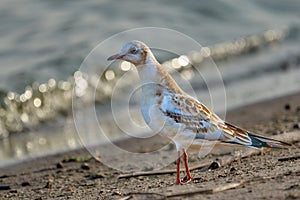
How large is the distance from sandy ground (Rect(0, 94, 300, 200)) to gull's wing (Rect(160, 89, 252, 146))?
35 cm

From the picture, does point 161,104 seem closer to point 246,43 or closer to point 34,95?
point 34,95

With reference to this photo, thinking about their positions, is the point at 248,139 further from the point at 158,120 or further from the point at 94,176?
the point at 94,176

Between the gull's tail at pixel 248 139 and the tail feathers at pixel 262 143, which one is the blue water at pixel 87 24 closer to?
the gull's tail at pixel 248 139

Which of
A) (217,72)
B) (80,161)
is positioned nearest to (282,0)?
(217,72)

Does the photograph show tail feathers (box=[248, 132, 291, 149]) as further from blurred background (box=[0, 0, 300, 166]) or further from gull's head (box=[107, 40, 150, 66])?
blurred background (box=[0, 0, 300, 166])

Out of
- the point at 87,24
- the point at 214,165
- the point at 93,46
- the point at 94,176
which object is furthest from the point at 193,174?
the point at 87,24

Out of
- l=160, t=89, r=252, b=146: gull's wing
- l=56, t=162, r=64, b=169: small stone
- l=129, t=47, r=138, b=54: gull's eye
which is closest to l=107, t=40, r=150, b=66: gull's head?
l=129, t=47, r=138, b=54: gull's eye

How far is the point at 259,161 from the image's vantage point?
323 inches

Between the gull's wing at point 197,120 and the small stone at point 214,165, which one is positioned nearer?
the gull's wing at point 197,120

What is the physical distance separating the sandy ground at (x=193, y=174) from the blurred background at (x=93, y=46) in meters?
1.17

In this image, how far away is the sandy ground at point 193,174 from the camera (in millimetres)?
6445

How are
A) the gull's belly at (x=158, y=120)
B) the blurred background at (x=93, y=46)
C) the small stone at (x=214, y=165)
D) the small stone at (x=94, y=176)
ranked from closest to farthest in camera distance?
the gull's belly at (x=158, y=120)
the small stone at (x=214, y=165)
the small stone at (x=94, y=176)
the blurred background at (x=93, y=46)

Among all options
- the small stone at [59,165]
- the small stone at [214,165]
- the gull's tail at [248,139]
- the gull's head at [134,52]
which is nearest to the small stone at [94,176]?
the small stone at [59,165]

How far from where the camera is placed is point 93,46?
18109 millimetres
